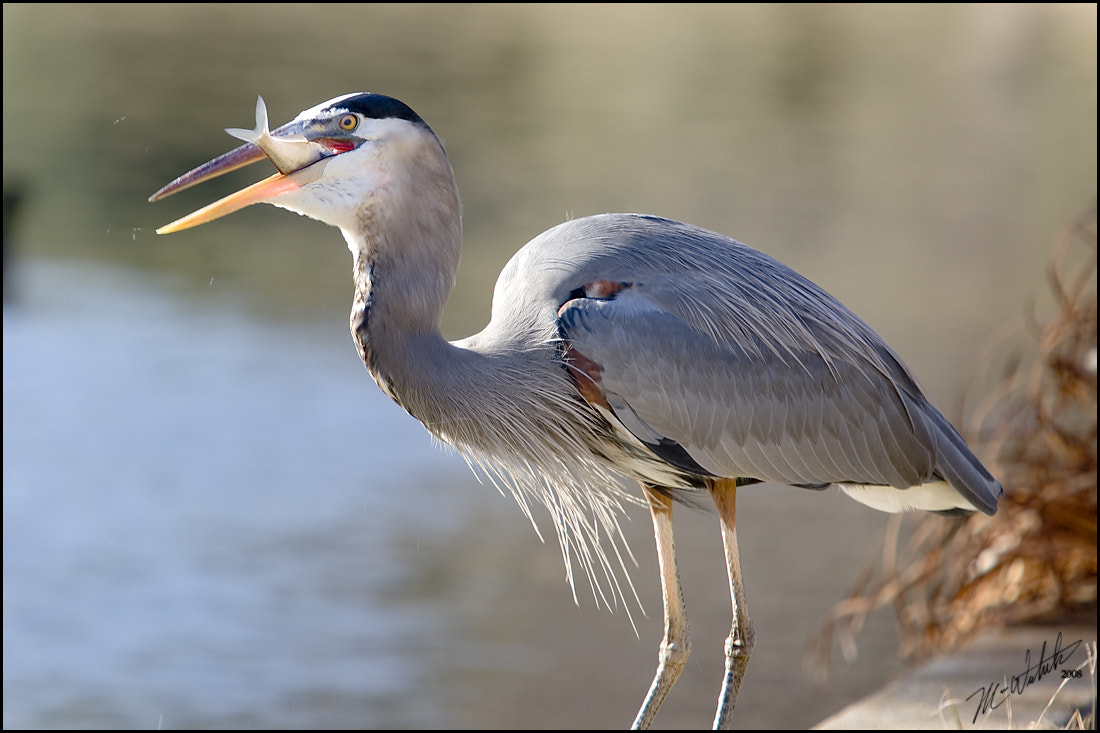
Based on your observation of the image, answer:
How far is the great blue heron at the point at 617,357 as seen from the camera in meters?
2.90

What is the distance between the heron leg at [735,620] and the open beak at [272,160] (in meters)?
1.27

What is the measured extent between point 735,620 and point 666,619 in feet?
0.57

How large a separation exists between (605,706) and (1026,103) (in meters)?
17.0

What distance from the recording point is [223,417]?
321 inches

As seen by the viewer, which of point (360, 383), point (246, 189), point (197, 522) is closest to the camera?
point (246, 189)

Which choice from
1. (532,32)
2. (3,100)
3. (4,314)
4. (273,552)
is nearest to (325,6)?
(532,32)

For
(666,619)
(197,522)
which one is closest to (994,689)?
(666,619)

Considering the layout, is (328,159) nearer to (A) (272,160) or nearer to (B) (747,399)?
(A) (272,160)

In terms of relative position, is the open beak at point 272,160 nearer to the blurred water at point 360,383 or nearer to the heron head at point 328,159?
the heron head at point 328,159

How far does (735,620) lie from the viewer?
11.4 feet

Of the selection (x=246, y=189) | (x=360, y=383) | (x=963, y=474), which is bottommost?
(x=360, y=383)

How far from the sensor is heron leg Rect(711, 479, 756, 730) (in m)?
3.39

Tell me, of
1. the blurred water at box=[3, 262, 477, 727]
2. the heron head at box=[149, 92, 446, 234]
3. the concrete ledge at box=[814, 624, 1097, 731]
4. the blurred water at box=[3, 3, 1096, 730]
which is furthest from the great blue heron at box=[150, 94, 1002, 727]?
the blurred water at box=[3, 262, 477, 727]

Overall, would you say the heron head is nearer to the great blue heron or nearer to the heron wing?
the great blue heron
